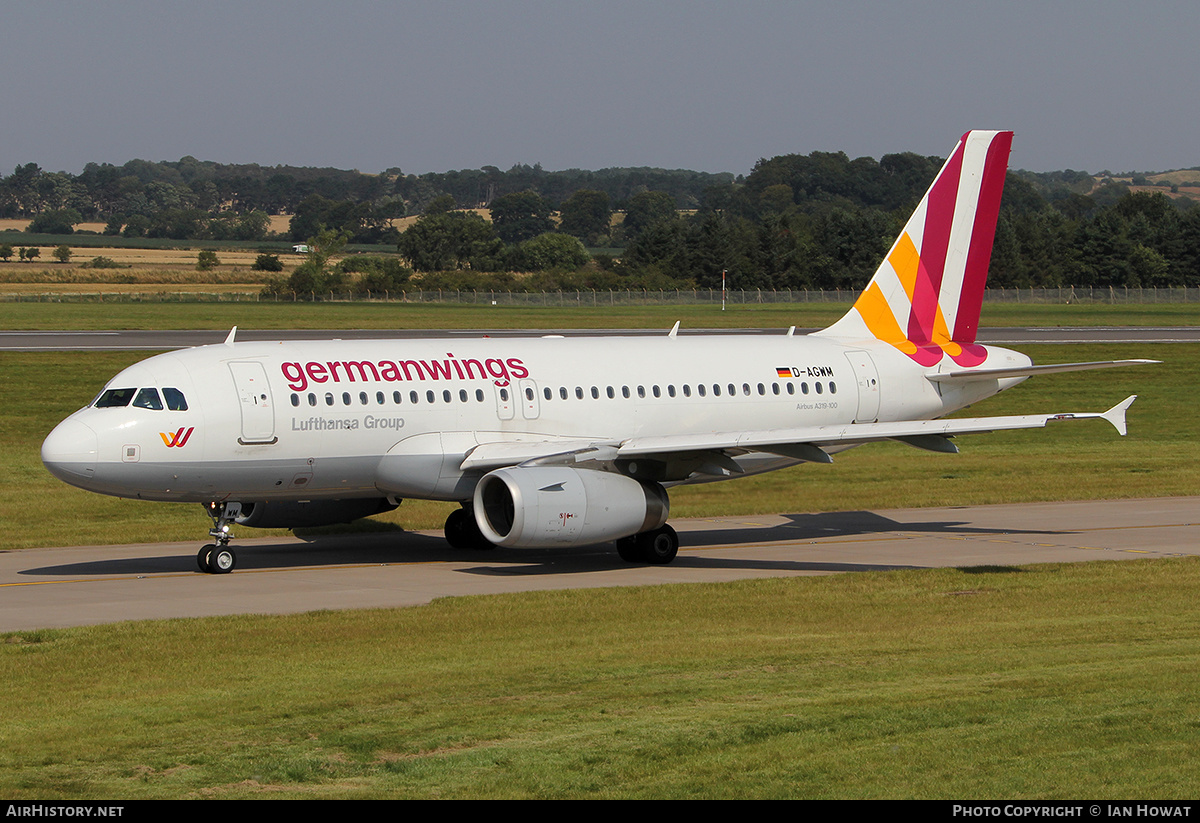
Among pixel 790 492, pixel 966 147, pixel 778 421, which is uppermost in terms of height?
pixel 966 147

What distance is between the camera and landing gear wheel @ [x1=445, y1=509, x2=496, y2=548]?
2981 centimetres

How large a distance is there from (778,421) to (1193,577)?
927cm

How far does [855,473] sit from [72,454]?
2274cm

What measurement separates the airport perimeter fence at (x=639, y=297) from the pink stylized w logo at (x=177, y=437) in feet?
313

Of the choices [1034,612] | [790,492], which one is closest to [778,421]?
[790,492]

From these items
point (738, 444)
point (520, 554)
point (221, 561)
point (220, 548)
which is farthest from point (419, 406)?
point (738, 444)

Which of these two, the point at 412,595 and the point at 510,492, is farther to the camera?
the point at 510,492

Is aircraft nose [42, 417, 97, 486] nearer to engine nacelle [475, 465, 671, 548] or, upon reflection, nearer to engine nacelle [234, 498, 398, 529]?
engine nacelle [234, 498, 398, 529]

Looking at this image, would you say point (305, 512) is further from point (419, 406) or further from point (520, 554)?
point (520, 554)

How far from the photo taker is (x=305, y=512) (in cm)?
2906

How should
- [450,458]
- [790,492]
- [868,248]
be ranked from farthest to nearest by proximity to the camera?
1. [868,248]
2. [790,492]
3. [450,458]

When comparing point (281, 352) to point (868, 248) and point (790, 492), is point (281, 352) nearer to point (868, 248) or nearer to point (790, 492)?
point (790, 492)
